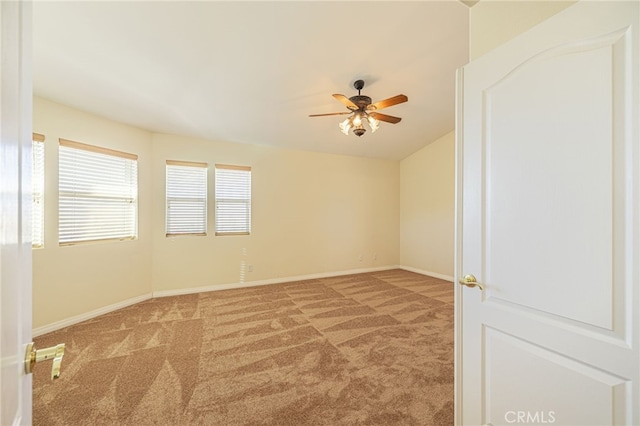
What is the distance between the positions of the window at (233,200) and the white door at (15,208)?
12.2 ft

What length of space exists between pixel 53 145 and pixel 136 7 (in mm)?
2025

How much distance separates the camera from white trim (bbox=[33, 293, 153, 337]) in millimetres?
2739

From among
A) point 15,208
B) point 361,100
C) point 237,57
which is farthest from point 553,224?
point 237,57

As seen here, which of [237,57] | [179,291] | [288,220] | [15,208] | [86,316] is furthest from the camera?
[288,220]

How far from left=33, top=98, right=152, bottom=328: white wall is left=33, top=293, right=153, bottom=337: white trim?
4 centimetres

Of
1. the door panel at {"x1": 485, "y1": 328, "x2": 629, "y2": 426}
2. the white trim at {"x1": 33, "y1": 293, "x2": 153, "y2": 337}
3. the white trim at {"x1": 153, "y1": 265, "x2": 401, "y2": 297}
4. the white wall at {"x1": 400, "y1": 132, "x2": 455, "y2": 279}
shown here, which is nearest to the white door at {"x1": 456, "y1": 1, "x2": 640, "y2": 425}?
the door panel at {"x1": 485, "y1": 328, "x2": 629, "y2": 426}

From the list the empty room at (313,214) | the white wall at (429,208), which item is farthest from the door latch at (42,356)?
the white wall at (429,208)

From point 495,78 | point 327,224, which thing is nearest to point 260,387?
point 495,78

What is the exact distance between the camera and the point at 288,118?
12.1 ft

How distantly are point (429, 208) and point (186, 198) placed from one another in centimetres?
Result: 447

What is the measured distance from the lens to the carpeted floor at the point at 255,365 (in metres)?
1.68

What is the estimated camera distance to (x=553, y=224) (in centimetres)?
97

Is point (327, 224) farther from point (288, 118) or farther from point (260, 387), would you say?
point (260, 387)

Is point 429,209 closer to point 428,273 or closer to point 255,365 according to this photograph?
point 428,273
